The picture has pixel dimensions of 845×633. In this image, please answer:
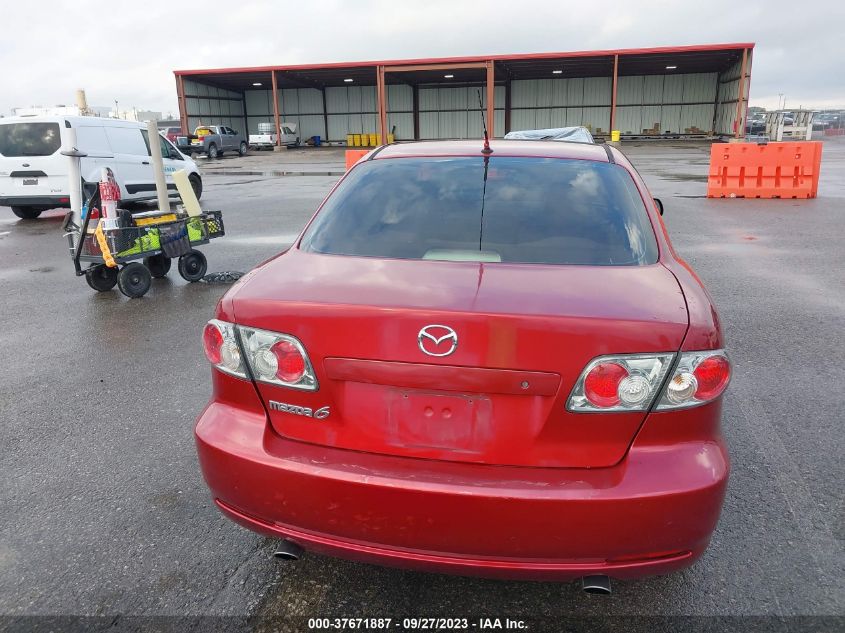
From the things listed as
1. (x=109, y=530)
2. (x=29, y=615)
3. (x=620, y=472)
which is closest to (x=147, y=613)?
(x=29, y=615)

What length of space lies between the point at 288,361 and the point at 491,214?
1.15m

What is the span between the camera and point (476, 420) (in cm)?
190

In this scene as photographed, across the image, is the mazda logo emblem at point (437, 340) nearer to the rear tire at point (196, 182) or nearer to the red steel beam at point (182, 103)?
the rear tire at point (196, 182)

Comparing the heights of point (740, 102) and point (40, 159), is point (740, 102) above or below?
above

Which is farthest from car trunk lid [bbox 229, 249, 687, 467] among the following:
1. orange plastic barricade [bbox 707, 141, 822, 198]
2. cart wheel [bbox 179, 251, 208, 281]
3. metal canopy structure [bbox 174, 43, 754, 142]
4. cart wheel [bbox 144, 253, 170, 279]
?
metal canopy structure [bbox 174, 43, 754, 142]

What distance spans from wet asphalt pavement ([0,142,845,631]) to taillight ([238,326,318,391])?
88 centimetres

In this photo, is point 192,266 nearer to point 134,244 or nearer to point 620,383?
point 134,244

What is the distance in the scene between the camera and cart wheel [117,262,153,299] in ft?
22.5

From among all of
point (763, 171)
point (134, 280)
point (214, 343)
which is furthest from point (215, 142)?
point (214, 343)

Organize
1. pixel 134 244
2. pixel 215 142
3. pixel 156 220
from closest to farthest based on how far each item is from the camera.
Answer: pixel 134 244, pixel 156 220, pixel 215 142

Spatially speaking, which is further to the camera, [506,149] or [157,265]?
[157,265]

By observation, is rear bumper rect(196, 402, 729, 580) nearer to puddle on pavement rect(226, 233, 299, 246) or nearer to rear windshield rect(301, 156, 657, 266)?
rear windshield rect(301, 156, 657, 266)

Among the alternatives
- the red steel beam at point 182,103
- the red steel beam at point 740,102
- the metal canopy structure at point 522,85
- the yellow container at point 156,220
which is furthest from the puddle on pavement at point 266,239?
the red steel beam at point 182,103

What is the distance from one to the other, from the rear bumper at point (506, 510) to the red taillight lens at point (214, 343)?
0.41 meters
